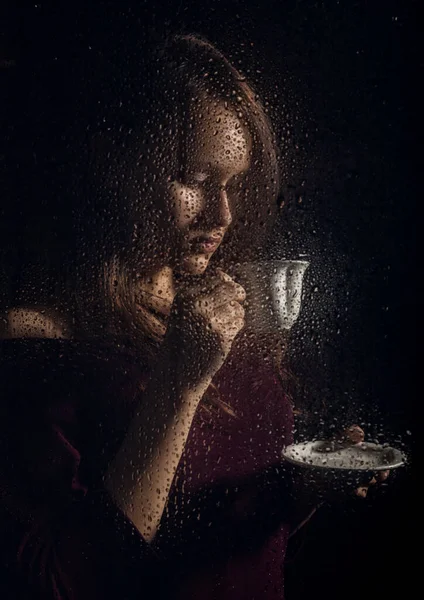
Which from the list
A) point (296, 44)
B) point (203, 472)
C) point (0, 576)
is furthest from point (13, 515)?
point (296, 44)

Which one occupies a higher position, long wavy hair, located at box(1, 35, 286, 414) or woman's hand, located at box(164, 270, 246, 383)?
long wavy hair, located at box(1, 35, 286, 414)

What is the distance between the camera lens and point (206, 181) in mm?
797

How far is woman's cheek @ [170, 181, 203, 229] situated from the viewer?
0.80 meters

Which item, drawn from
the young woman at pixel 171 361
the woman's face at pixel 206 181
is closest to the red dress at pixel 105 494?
the young woman at pixel 171 361

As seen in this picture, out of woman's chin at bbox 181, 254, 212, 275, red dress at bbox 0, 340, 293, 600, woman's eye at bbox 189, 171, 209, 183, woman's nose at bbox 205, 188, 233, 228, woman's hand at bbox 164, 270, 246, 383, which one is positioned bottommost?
red dress at bbox 0, 340, 293, 600

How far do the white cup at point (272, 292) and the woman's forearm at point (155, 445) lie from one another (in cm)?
9

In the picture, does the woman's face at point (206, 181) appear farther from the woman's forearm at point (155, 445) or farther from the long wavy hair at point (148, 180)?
the woman's forearm at point (155, 445)

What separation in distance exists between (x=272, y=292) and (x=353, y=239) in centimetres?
10

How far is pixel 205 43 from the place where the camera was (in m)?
0.81

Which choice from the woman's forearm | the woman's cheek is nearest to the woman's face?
the woman's cheek

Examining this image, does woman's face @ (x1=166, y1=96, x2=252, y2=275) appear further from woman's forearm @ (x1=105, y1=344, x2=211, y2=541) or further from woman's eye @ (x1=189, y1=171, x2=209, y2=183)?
woman's forearm @ (x1=105, y1=344, x2=211, y2=541)

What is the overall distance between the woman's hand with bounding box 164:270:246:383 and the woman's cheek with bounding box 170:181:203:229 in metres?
0.07

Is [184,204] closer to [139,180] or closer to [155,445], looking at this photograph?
[139,180]

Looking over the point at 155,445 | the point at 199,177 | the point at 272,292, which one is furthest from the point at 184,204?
the point at 155,445
